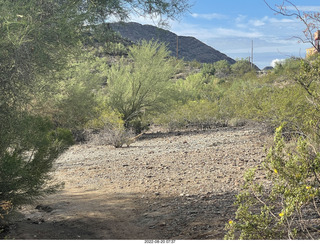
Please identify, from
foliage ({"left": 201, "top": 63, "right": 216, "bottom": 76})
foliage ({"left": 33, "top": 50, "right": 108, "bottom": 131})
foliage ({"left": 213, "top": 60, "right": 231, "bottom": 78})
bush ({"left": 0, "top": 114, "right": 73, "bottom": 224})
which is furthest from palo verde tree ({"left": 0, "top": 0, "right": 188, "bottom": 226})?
foliage ({"left": 213, "top": 60, "right": 231, "bottom": 78})

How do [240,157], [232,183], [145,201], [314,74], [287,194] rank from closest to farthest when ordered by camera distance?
[287,194] < [314,74] < [145,201] < [232,183] < [240,157]

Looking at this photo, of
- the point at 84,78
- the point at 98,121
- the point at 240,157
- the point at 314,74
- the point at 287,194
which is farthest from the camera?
the point at 84,78

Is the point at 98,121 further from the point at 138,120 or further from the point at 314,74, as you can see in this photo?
the point at 314,74

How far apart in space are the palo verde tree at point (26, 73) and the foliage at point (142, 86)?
14.9 metres

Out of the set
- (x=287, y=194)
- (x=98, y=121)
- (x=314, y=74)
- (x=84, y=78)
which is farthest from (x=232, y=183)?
(x=84, y=78)

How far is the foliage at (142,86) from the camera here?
22281 mm

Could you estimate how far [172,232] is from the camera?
6.46 m

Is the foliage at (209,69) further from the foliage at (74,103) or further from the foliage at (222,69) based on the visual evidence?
the foliage at (74,103)

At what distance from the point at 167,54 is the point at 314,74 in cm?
1746

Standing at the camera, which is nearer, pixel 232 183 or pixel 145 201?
pixel 145 201

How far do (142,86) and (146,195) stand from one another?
13749 millimetres

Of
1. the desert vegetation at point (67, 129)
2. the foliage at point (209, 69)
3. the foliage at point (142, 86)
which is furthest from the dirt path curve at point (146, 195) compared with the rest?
the foliage at point (209, 69)

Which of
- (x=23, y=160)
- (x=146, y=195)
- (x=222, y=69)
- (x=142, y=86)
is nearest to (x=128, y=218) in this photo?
(x=146, y=195)

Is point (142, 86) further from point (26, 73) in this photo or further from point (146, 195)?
point (26, 73)
